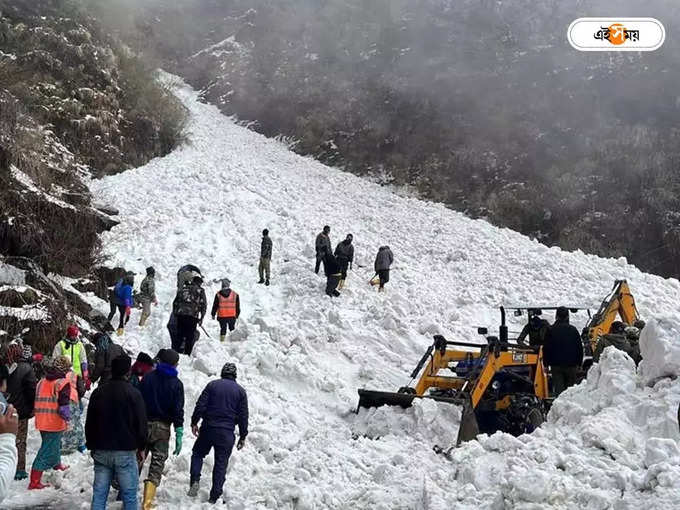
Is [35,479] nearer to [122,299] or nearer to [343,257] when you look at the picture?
[122,299]

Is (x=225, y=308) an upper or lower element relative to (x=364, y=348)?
upper

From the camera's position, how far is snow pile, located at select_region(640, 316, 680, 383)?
6309 millimetres

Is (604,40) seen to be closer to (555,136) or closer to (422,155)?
(555,136)

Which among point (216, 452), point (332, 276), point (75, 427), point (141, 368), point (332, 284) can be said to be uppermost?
point (332, 276)

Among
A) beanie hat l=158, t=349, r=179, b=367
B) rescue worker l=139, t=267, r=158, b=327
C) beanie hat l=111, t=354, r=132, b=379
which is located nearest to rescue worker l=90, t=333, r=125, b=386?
beanie hat l=158, t=349, r=179, b=367

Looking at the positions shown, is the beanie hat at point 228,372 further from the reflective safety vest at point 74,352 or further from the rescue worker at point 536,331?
the rescue worker at point 536,331

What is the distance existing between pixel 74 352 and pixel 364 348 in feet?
19.5

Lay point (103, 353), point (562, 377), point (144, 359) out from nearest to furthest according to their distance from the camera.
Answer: point (144, 359)
point (103, 353)
point (562, 377)

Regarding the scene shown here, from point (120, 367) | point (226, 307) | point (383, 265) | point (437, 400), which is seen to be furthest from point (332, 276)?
point (120, 367)

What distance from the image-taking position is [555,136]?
107ft

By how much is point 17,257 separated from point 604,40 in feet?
65.5

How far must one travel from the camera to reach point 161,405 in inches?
235

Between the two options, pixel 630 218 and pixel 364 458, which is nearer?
pixel 364 458

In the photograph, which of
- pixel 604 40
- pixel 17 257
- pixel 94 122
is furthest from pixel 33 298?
pixel 604 40
